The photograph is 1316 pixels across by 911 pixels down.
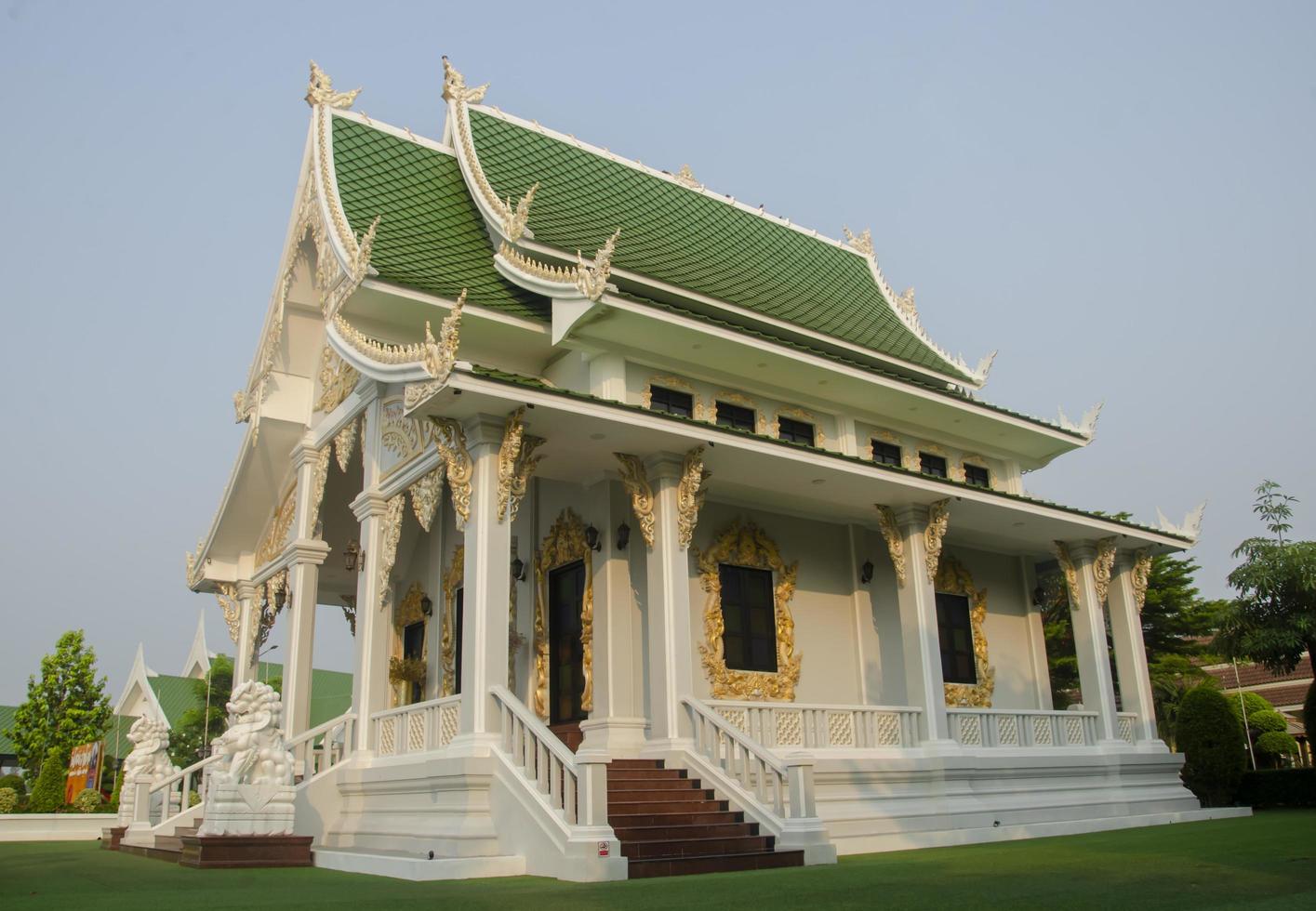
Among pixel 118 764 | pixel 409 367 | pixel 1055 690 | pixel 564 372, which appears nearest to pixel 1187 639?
pixel 1055 690

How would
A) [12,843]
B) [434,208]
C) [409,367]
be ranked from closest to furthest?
[409,367]
[434,208]
[12,843]

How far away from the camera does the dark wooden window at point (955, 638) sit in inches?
552

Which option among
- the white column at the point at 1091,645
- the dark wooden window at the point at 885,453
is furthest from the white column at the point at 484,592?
the white column at the point at 1091,645

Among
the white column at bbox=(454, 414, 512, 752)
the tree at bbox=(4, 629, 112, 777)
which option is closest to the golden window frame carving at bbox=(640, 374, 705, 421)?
the white column at bbox=(454, 414, 512, 752)

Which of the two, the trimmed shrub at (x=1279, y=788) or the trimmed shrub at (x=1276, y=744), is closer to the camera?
the trimmed shrub at (x=1279, y=788)

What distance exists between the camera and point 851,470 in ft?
37.1

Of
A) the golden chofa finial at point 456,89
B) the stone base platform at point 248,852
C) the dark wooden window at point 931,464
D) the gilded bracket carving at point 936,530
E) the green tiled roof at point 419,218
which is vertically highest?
the golden chofa finial at point 456,89

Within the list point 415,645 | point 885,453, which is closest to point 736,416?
point 885,453

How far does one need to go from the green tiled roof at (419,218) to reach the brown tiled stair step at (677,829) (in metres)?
5.47

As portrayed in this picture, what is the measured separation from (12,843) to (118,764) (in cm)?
1666

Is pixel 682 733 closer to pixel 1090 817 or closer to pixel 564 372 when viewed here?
pixel 564 372

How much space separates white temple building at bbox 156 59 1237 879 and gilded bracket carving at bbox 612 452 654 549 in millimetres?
27

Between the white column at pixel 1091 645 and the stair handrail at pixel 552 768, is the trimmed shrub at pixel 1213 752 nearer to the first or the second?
the white column at pixel 1091 645

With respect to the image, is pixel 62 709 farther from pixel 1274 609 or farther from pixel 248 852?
pixel 1274 609
